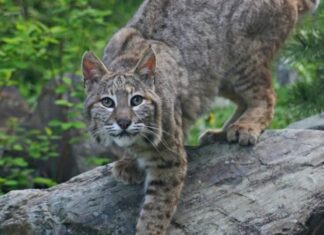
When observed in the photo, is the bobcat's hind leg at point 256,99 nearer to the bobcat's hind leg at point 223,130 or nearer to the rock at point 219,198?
the bobcat's hind leg at point 223,130

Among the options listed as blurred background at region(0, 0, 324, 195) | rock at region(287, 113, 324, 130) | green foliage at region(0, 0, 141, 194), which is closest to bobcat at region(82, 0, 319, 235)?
rock at region(287, 113, 324, 130)

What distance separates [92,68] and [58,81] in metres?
4.76

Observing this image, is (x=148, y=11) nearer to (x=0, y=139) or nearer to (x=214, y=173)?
(x=214, y=173)

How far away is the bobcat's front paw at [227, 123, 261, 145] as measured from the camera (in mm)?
6988

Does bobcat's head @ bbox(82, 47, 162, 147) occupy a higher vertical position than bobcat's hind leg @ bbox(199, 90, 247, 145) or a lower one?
higher

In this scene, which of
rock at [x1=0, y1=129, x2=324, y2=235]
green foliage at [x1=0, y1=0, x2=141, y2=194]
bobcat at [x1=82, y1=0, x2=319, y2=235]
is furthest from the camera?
green foliage at [x1=0, y1=0, x2=141, y2=194]

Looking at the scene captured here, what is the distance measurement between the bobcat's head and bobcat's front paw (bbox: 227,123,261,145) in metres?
1.01

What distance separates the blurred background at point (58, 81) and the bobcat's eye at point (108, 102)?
2.29 meters

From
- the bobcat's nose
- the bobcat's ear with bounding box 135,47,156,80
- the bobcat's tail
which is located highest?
the bobcat's tail

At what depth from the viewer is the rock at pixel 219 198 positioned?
6289 mm

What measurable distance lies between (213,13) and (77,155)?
13.1 feet

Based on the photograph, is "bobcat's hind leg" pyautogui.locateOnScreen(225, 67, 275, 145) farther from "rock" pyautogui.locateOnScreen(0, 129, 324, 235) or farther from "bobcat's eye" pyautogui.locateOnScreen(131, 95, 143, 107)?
"bobcat's eye" pyautogui.locateOnScreen(131, 95, 143, 107)

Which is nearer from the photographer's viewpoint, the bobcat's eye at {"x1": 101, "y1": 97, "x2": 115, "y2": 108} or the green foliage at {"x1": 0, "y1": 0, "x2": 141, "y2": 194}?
the bobcat's eye at {"x1": 101, "y1": 97, "x2": 115, "y2": 108}

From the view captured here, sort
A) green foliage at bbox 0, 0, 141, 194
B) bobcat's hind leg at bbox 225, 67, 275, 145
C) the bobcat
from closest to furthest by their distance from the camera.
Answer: the bobcat → bobcat's hind leg at bbox 225, 67, 275, 145 → green foliage at bbox 0, 0, 141, 194
